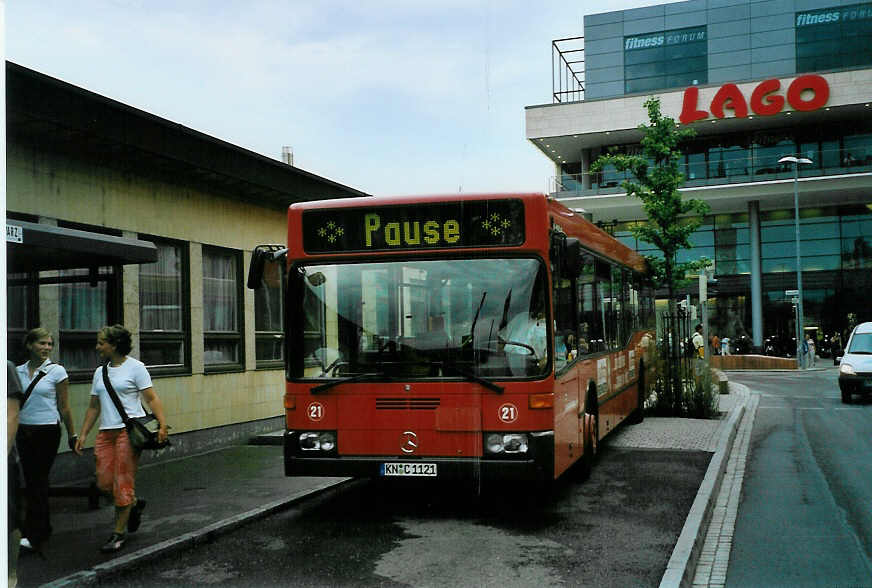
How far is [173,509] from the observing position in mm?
8734

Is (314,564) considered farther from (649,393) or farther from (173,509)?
(649,393)

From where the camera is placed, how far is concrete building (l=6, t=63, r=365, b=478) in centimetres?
923

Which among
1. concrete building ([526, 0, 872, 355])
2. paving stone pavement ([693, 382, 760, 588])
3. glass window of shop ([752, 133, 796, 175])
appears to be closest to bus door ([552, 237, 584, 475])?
paving stone pavement ([693, 382, 760, 588])

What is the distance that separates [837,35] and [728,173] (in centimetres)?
906

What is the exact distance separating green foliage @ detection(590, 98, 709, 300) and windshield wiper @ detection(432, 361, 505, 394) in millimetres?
14961

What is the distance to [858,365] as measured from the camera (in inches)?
842

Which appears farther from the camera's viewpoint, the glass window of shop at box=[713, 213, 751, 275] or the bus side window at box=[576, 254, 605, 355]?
the glass window of shop at box=[713, 213, 751, 275]

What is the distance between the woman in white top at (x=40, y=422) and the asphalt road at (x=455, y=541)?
3.49 feet

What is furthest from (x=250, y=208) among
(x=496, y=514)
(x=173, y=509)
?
(x=496, y=514)

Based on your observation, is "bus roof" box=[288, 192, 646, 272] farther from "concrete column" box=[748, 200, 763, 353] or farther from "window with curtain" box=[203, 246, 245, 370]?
"concrete column" box=[748, 200, 763, 353]

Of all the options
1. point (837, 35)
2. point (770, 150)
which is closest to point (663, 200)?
point (770, 150)

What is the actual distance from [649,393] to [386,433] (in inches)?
406

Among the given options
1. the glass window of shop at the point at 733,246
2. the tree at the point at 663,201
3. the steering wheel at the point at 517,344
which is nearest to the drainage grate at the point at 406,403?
the steering wheel at the point at 517,344

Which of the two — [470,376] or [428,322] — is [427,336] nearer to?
[428,322]
